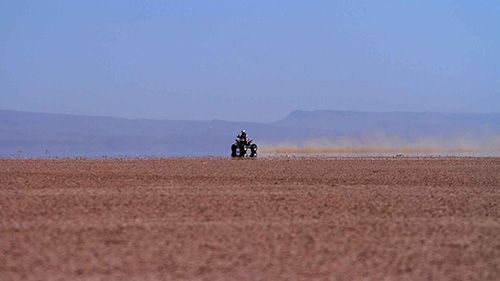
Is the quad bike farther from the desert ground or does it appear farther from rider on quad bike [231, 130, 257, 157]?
the desert ground

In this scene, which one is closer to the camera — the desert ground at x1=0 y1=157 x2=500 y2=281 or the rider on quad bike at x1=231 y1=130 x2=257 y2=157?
the desert ground at x1=0 y1=157 x2=500 y2=281

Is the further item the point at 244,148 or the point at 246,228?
the point at 244,148

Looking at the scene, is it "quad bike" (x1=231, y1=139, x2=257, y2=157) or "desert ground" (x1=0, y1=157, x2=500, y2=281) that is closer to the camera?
"desert ground" (x1=0, y1=157, x2=500, y2=281)

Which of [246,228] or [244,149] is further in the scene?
[244,149]

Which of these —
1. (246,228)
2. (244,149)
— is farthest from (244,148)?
(246,228)

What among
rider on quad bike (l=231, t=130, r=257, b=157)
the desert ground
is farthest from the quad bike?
the desert ground

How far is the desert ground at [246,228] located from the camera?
49.4 feet

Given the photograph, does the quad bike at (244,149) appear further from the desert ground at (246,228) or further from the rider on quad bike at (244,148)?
the desert ground at (246,228)

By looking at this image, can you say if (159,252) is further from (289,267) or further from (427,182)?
(427,182)

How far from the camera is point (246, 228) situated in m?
19.5

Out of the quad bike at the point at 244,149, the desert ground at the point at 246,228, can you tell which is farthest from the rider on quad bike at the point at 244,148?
the desert ground at the point at 246,228

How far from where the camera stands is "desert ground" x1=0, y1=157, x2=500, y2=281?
15062 millimetres

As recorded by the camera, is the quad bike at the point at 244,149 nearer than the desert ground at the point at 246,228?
No

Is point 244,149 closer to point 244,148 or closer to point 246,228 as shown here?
point 244,148
